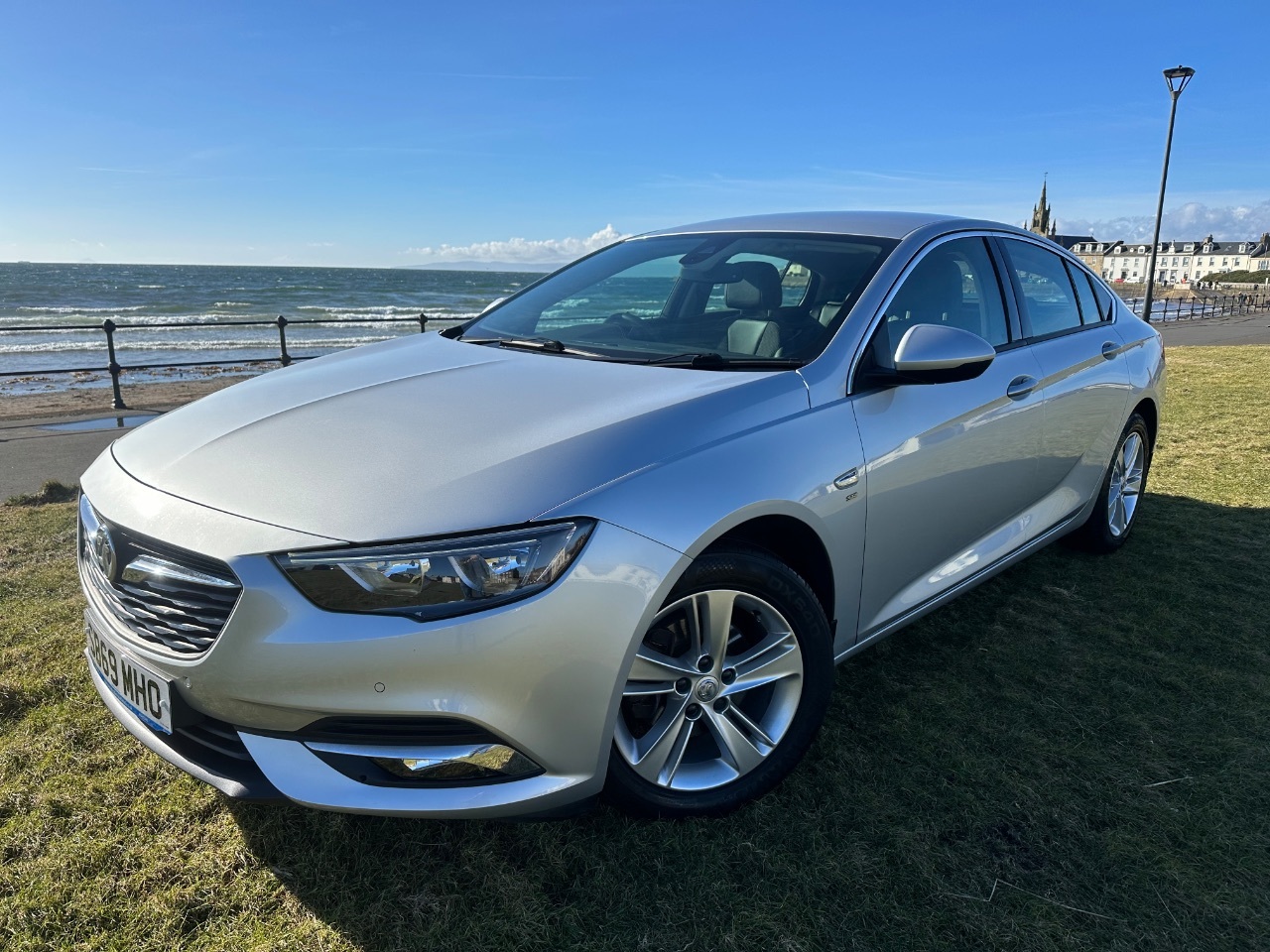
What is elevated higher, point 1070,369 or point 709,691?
point 1070,369

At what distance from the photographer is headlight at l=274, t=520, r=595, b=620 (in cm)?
176

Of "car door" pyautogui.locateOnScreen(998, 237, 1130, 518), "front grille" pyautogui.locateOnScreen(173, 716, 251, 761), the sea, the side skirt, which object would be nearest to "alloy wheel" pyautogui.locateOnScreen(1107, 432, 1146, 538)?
"car door" pyautogui.locateOnScreen(998, 237, 1130, 518)

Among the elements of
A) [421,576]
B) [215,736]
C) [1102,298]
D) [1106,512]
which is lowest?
[1106,512]

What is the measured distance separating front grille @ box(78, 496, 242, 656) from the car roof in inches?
93.3

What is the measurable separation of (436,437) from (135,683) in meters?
0.89

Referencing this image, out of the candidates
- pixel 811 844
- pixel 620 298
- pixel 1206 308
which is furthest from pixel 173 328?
pixel 1206 308

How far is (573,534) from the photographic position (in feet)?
6.05

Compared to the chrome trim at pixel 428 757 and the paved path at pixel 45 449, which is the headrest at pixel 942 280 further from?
the paved path at pixel 45 449

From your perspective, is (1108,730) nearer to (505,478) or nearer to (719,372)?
(719,372)

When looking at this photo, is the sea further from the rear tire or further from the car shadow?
the car shadow

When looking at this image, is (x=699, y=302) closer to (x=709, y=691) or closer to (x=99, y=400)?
(x=709, y=691)

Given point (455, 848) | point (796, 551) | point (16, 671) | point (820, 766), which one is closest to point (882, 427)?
point (796, 551)

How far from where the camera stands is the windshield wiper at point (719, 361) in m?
2.53

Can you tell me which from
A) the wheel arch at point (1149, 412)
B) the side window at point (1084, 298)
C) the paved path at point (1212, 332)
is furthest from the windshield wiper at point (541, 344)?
the paved path at point (1212, 332)
